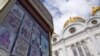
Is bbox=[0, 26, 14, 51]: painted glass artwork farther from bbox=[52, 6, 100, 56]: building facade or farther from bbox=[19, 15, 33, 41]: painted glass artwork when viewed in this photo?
bbox=[52, 6, 100, 56]: building facade

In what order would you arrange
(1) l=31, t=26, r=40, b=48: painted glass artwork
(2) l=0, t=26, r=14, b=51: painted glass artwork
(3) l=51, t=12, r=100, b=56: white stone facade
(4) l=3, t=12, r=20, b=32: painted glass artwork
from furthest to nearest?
1. (3) l=51, t=12, r=100, b=56: white stone facade
2. (1) l=31, t=26, r=40, b=48: painted glass artwork
3. (4) l=3, t=12, r=20, b=32: painted glass artwork
4. (2) l=0, t=26, r=14, b=51: painted glass artwork

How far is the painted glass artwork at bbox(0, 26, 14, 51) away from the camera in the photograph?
1908 mm

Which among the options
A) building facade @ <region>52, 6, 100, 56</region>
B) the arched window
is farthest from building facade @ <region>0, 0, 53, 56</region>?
the arched window

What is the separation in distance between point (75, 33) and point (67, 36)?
3.37 feet

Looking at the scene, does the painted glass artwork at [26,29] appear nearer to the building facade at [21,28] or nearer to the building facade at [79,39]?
the building facade at [21,28]

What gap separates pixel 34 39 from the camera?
2809 millimetres

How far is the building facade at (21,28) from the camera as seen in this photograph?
6.68 feet

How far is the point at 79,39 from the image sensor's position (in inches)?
531

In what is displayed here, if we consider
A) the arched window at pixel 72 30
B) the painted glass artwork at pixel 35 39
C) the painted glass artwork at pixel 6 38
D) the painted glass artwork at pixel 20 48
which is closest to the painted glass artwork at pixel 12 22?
the painted glass artwork at pixel 6 38

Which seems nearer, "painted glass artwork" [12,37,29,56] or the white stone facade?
"painted glass artwork" [12,37,29,56]

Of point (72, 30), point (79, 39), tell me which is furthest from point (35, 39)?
point (72, 30)

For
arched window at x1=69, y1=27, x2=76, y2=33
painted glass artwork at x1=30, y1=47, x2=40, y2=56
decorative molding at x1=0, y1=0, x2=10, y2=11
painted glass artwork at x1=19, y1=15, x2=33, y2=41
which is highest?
decorative molding at x1=0, y1=0, x2=10, y2=11

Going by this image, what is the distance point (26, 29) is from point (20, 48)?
57cm

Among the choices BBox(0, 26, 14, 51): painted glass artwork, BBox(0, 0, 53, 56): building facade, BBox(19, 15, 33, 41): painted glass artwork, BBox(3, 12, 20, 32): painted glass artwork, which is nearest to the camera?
BBox(0, 26, 14, 51): painted glass artwork
